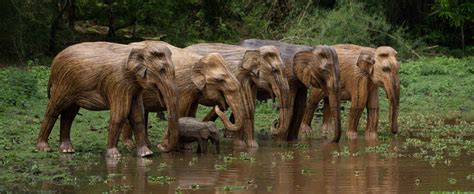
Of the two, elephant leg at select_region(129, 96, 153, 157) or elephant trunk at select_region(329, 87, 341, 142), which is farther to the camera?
elephant trunk at select_region(329, 87, 341, 142)

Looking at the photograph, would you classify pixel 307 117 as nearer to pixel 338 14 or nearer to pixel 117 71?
pixel 117 71

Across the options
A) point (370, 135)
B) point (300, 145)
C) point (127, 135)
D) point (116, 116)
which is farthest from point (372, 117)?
point (116, 116)

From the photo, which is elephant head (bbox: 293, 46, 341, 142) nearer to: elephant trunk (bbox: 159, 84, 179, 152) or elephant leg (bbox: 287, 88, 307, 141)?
elephant leg (bbox: 287, 88, 307, 141)

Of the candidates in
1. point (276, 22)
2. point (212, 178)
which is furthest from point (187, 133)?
point (276, 22)

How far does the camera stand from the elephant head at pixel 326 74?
60.3 feet

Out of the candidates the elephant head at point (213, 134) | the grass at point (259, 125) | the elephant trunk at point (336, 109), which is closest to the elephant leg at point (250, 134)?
the grass at point (259, 125)

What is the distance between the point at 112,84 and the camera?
51.4 feet

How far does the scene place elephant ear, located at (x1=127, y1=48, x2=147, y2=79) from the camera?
1560cm

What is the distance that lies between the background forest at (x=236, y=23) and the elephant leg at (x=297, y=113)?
10.0 m

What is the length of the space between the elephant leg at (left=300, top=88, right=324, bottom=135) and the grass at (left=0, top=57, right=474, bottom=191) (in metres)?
0.57

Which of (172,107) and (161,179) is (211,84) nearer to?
(172,107)

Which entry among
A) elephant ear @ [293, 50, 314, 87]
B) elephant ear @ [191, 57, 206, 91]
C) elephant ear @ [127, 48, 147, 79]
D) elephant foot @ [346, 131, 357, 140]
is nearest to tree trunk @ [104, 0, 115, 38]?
elephant ear @ [293, 50, 314, 87]

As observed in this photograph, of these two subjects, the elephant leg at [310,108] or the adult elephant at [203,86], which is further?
the elephant leg at [310,108]

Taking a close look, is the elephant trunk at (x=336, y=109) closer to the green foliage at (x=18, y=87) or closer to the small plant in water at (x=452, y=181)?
the small plant in water at (x=452, y=181)
